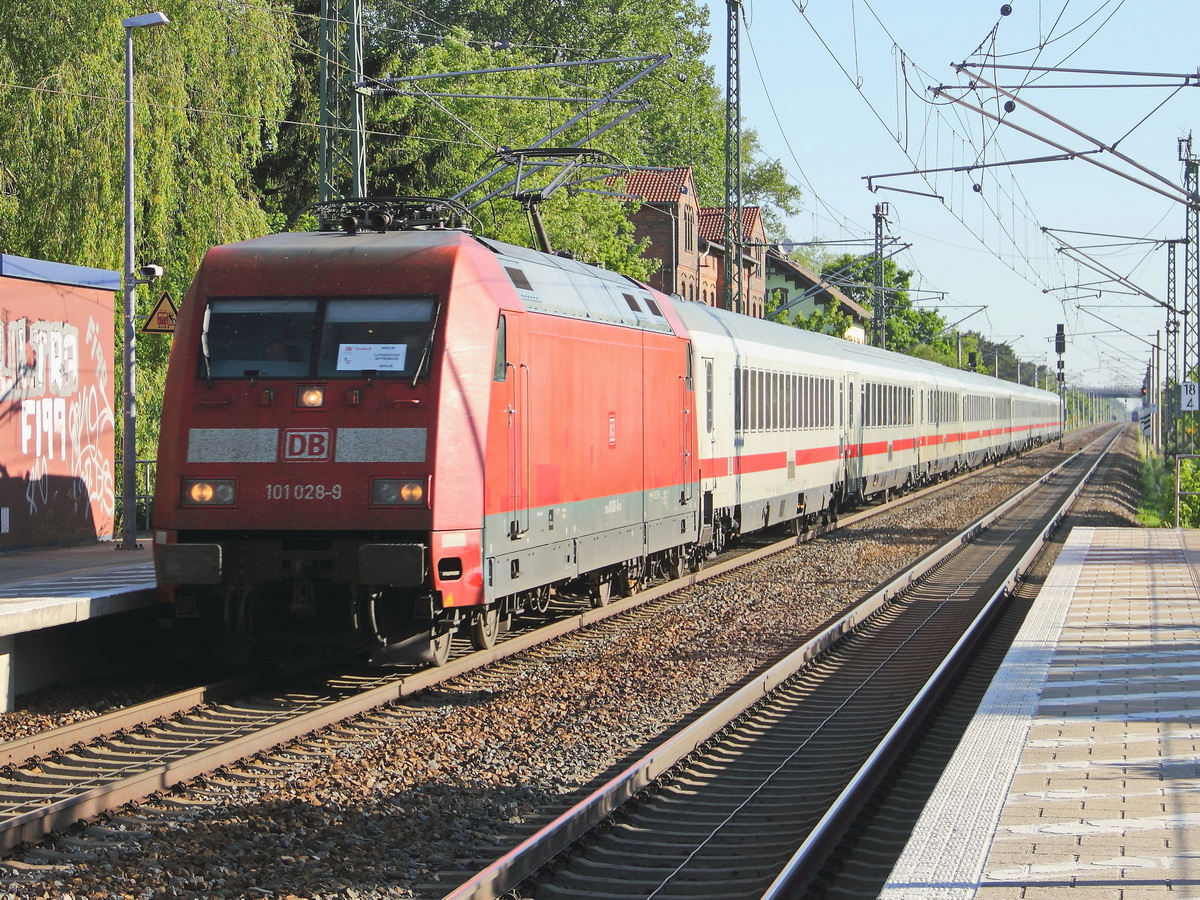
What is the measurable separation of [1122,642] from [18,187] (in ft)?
58.2

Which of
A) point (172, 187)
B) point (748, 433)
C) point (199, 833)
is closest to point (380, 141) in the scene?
point (172, 187)

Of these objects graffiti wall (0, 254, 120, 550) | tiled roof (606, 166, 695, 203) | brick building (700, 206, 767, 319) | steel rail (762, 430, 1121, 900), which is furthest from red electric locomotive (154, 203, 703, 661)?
brick building (700, 206, 767, 319)

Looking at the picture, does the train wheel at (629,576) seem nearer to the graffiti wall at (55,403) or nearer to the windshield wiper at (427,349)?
the windshield wiper at (427,349)

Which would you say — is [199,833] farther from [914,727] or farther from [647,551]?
[647,551]

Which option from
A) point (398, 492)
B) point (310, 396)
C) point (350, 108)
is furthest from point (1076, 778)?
point (350, 108)

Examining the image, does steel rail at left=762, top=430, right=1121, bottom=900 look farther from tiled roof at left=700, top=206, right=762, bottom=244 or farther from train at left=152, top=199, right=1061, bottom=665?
tiled roof at left=700, top=206, right=762, bottom=244

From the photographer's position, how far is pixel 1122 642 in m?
12.5

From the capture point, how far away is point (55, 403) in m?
15.6

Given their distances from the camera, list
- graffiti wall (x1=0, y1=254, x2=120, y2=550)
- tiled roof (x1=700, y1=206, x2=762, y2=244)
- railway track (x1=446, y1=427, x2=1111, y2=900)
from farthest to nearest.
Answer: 1. tiled roof (x1=700, y1=206, x2=762, y2=244)
2. graffiti wall (x1=0, y1=254, x2=120, y2=550)
3. railway track (x1=446, y1=427, x2=1111, y2=900)

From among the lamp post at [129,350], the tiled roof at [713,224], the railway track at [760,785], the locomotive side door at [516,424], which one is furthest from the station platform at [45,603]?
the tiled roof at [713,224]

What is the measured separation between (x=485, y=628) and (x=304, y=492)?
2185 millimetres

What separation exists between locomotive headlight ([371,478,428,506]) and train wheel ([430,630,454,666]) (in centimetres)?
120

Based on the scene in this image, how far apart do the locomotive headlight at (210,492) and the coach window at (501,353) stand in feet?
6.77

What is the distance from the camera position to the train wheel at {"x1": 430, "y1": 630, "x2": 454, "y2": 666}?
10.8 m
